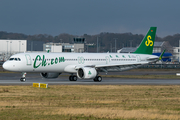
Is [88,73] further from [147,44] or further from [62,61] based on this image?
[147,44]

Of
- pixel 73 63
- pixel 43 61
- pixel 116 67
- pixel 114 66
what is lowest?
pixel 116 67

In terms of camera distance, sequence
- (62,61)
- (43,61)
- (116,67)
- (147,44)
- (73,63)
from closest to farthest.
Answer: (43,61) → (62,61) → (73,63) → (116,67) → (147,44)

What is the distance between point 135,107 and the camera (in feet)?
69.7

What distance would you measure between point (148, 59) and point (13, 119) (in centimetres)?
4269

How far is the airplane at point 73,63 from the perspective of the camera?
45719mm

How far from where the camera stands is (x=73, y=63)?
4919 cm

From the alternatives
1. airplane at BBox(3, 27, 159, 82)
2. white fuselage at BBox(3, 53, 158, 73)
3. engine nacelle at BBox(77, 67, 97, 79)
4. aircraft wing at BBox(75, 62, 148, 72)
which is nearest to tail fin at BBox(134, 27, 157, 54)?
airplane at BBox(3, 27, 159, 82)

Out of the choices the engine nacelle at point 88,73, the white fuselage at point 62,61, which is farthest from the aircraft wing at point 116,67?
the engine nacelle at point 88,73

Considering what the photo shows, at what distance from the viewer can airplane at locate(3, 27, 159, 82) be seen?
150 feet

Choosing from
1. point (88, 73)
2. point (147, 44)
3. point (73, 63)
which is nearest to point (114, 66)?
point (88, 73)

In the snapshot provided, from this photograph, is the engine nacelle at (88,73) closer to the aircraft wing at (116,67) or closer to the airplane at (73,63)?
the airplane at (73,63)

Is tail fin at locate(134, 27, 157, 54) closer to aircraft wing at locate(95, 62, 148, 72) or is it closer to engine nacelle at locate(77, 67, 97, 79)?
aircraft wing at locate(95, 62, 148, 72)

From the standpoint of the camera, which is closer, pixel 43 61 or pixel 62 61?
pixel 43 61

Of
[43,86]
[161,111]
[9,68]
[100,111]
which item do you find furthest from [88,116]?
[9,68]
